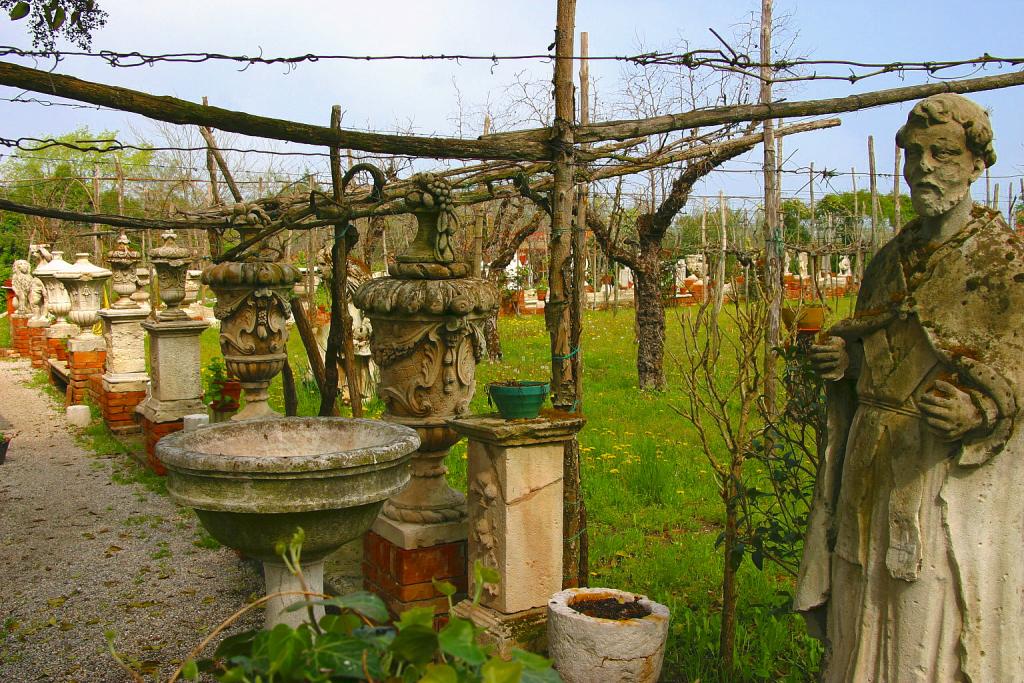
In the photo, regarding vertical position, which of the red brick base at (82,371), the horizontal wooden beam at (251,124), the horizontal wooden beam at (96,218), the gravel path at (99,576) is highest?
the horizontal wooden beam at (251,124)

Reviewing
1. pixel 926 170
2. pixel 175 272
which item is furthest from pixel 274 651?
pixel 175 272

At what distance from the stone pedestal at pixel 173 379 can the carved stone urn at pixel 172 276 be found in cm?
10

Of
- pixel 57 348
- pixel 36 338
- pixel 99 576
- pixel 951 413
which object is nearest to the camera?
pixel 951 413

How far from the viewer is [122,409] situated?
32.4ft

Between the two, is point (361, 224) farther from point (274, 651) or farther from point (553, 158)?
point (274, 651)

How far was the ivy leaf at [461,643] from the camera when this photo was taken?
1.62 metres

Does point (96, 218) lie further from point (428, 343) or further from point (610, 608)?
point (610, 608)

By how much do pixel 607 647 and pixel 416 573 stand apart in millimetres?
1166

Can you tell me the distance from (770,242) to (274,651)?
7361 millimetres

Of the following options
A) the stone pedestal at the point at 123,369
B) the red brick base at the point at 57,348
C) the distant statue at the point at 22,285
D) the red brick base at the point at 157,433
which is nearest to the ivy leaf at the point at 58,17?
the red brick base at the point at 157,433

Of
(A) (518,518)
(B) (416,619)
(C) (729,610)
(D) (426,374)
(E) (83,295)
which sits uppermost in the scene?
(E) (83,295)

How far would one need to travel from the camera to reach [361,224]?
1498cm

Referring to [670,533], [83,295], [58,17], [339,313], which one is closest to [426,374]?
[339,313]

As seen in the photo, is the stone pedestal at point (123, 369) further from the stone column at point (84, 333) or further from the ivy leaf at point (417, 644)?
the ivy leaf at point (417, 644)
